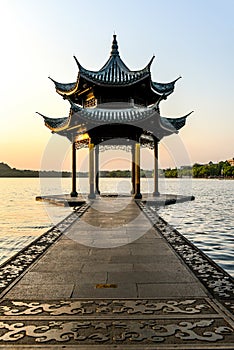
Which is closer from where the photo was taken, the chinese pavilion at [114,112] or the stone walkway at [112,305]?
the stone walkway at [112,305]

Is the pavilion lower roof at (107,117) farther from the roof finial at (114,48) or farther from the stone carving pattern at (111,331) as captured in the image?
the stone carving pattern at (111,331)

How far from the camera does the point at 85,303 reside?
4734 mm

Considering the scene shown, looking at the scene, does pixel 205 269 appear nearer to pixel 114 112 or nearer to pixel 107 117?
pixel 107 117

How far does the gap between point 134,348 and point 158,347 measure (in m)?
0.23

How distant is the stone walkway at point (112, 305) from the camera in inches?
146

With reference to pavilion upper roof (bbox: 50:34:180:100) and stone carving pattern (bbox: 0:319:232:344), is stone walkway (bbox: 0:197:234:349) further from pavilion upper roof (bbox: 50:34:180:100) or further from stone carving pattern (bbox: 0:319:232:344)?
pavilion upper roof (bbox: 50:34:180:100)

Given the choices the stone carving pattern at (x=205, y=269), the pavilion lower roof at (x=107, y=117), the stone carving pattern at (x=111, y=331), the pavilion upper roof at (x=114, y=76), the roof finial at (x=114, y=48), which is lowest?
the stone carving pattern at (x=205, y=269)

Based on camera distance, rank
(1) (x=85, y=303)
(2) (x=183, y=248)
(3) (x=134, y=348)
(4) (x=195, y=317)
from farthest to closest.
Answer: (2) (x=183, y=248), (1) (x=85, y=303), (4) (x=195, y=317), (3) (x=134, y=348)

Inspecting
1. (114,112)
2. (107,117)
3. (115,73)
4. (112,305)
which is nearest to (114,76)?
(115,73)

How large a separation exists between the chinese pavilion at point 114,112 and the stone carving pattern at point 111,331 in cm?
1625

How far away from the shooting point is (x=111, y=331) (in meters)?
3.88

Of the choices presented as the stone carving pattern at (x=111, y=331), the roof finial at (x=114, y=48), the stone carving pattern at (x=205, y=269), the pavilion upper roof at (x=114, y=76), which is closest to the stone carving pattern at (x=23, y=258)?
the stone carving pattern at (x=111, y=331)

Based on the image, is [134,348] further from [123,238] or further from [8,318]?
[123,238]

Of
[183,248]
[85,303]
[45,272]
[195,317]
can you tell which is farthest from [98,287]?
[183,248]
